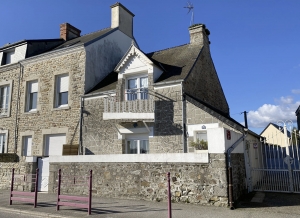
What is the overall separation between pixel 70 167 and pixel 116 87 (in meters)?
4.70

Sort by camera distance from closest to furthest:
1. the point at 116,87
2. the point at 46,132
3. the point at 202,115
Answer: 1. the point at 202,115
2. the point at 116,87
3. the point at 46,132

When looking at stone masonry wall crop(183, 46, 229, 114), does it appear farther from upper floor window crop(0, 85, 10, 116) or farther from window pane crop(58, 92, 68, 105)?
upper floor window crop(0, 85, 10, 116)

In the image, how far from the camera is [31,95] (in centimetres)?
1579

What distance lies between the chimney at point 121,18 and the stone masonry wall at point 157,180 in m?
10.8

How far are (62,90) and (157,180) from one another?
8946 mm

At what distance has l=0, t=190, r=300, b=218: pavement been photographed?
663 centimetres

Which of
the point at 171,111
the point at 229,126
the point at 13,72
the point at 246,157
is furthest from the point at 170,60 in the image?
the point at 13,72

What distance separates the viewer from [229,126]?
33.1ft

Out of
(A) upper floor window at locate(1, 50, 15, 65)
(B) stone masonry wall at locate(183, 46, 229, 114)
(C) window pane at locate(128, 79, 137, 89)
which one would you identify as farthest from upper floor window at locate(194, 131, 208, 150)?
(A) upper floor window at locate(1, 50, 15, 65)

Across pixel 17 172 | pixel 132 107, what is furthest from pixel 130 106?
pixel 17 172

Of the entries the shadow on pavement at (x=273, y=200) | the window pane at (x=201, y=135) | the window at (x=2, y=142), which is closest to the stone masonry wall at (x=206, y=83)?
the window pane at (x=201, y=135)

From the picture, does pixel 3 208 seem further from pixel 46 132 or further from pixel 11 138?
pixel 11 138

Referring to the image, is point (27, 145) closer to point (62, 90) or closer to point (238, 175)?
point (62, 90)

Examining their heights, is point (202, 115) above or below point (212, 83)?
below
